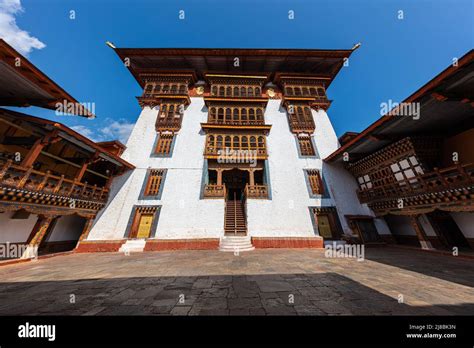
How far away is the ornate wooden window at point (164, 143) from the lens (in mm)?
14672

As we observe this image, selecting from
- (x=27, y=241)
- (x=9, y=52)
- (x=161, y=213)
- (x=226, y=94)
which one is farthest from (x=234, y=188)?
(x=9, y=52)

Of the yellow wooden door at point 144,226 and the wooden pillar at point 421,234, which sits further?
the yellow wooden door at point 144,226

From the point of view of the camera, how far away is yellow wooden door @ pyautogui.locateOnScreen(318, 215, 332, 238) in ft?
39.7

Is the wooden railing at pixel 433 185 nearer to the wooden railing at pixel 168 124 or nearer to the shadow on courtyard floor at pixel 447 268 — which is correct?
the shadow on courtyard floor at pixel 447 268

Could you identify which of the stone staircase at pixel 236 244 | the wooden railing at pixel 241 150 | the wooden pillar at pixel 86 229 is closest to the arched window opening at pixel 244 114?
the wooden railing at pixel 241 150

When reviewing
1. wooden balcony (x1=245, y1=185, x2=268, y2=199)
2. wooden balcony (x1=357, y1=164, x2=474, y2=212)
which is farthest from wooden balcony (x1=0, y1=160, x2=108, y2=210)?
wooden balcony (x1=357, y1=164, x2=474, y2=212)

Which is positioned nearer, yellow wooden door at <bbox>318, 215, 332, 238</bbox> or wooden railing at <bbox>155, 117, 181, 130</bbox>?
yellow wooden door at <bbox>318, 215, 332, 238</bbox>

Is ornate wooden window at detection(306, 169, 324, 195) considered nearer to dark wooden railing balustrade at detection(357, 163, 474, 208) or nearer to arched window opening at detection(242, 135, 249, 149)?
dark wooden railing balustrade at detection(357, 163, 474, 208)

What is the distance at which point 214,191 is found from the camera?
42.5 feet

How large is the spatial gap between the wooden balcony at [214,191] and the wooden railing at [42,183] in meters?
7.59

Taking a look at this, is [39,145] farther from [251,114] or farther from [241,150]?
[251,114]

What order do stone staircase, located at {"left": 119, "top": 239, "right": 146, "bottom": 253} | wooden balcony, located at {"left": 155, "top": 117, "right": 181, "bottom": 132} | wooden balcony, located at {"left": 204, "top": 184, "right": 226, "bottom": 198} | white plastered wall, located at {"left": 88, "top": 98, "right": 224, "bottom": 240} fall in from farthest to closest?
1. wooden balcony, located at {"left": 155, "top": 117, "right": 181, "bottom": 132}
2. wooden balcony, located at {"left": 204, "top": 184, "right": 226, "bottom": 198}
3. white plastered wall, located at {"left": 88, "top": 98, "right": 224, "bottom": 240}
4. stone staircase, located at {"left": 119, "top": 239, "right": 146, "bottom": 253}

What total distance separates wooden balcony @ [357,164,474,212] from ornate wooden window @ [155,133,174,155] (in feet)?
55.5

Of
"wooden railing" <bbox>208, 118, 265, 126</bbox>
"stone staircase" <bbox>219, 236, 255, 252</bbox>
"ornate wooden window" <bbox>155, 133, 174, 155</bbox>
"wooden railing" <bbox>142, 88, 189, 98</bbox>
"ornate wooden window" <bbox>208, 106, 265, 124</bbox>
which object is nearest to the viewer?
"stone staircase" <bbox>219, 236, 255, 252</bbox>
